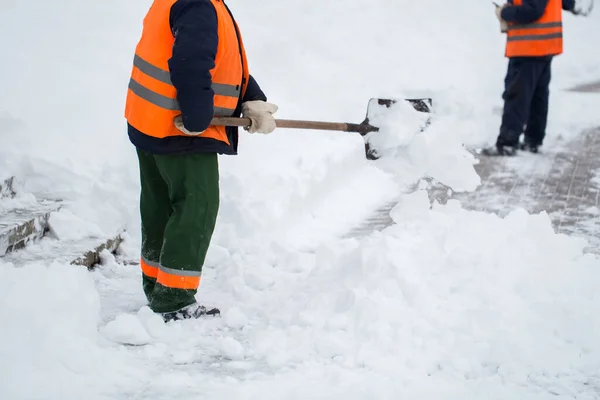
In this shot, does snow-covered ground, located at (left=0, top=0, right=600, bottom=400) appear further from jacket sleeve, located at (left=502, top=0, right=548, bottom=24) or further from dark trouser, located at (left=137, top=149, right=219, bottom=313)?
jacket sleeve, located at (left=502, top=0, right=548, bottom=24)

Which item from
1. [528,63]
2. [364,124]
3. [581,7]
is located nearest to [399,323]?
[364,124]

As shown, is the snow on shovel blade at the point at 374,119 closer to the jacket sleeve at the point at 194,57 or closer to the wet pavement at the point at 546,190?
the wet pavement at the point at 546,190

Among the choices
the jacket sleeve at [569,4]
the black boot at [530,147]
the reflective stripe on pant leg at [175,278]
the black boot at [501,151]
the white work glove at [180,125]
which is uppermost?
the jacket sleeve at [569,4]

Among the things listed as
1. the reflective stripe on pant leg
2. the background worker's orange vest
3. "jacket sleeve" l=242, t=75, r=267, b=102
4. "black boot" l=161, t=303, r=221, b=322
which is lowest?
"black boot" l=161, t=303, r=221, b=322

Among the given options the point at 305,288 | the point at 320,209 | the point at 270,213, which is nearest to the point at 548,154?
Result: the point at 320,209

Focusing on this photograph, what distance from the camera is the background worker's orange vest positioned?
6406 mm

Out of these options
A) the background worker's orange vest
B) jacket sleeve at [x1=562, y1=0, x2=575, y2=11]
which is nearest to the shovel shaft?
the background worker's orange vest

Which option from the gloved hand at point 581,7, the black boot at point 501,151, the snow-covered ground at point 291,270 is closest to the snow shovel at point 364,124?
the snow-covered ground at point 291,270

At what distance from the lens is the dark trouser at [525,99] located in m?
6.51

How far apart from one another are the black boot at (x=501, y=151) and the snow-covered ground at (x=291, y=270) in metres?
0.27

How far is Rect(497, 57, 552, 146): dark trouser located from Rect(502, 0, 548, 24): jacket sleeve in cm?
36

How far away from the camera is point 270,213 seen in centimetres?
483

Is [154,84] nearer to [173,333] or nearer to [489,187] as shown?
[173,333]

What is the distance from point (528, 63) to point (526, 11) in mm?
463
